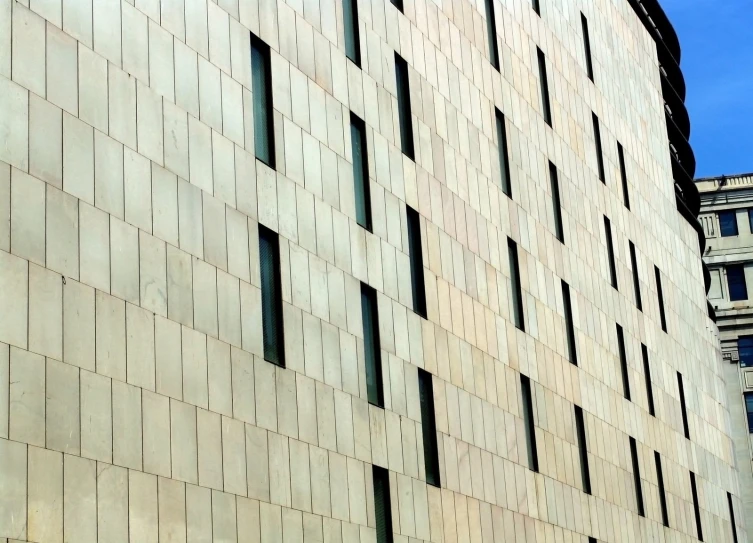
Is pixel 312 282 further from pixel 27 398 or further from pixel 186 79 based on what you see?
pixel 27 398

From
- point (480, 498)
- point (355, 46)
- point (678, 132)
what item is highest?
point (678, 132)

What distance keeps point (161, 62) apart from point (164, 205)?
2.63 meters

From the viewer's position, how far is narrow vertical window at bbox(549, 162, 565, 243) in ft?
143

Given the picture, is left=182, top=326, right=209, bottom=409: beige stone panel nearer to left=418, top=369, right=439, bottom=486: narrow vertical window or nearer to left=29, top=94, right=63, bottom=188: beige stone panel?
left=29, top=94, right=63, bottom=188: beige stone panel

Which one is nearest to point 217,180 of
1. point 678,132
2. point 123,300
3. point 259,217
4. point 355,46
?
point 259,217

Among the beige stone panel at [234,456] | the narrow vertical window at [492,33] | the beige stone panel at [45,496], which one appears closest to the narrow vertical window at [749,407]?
the narrow vertical window at [492,33]

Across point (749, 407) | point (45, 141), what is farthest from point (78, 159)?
point (749, 407)

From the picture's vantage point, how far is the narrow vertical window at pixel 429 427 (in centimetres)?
3112

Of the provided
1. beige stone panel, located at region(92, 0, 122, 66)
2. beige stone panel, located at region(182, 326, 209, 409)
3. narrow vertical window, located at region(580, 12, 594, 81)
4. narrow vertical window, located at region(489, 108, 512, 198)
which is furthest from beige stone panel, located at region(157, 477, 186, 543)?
narrow vertical window, located at region(580, 12, 594, 81)

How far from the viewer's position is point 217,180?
2462 cm

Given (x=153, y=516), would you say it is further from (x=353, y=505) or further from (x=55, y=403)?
(x=353, y=505)

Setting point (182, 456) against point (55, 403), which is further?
point (182, 456)

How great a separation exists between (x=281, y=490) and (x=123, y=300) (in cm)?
544

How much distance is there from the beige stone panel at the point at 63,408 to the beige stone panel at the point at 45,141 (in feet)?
9.17
